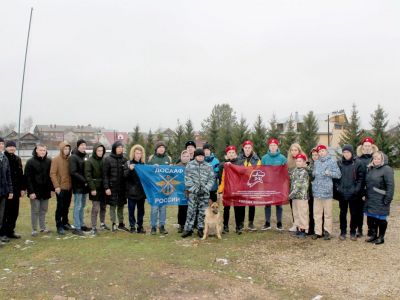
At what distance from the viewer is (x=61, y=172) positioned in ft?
31.6

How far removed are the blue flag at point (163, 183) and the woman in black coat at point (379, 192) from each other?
4553mm

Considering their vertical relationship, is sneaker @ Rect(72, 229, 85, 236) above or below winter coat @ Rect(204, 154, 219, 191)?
below

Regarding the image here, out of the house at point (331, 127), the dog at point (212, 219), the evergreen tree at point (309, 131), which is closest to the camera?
the dog at point (212, 219)

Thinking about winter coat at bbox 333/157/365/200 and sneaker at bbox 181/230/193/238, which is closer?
winter coat at bbox 333/157/365/200

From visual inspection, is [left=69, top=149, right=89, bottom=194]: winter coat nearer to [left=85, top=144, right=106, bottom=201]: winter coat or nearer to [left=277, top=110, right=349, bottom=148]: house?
[left=85, top=144, right=106, bottom=201]: winter coat

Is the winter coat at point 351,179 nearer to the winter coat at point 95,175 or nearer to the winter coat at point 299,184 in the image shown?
the winter coat at point 299,184

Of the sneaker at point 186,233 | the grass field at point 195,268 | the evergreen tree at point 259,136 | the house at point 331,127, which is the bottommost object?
the grass field at point 195,268

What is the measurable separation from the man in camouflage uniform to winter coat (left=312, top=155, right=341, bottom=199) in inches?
99.8

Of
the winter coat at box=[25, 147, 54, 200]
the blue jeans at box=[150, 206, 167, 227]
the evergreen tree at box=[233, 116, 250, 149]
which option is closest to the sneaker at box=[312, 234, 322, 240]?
the blue jeans at box=[150, 206, 167, 227]

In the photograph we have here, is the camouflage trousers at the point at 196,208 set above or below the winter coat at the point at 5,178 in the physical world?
below

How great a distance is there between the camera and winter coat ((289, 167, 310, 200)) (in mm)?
9383

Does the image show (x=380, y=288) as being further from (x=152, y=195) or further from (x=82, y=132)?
(x=82, y=132)

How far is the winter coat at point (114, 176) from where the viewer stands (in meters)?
9.56

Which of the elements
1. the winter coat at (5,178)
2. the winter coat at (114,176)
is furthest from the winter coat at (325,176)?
the winter coat at (5,178)
